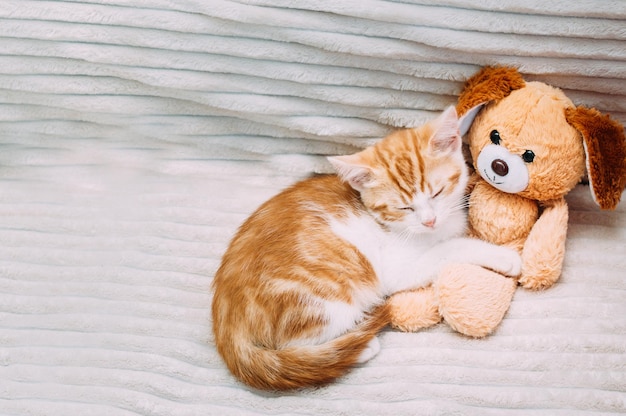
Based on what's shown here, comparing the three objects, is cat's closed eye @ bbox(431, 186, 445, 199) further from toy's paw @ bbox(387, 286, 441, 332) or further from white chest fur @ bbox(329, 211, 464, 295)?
toy's paw @ bbox(387, 286, 441, 332)

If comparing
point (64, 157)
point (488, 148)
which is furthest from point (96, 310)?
point (488, 148)

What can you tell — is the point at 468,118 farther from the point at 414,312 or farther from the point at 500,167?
the point at 414,312

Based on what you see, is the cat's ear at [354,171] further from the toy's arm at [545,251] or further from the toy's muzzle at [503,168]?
the toy's arm at [545,251]

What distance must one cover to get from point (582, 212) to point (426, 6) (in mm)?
574

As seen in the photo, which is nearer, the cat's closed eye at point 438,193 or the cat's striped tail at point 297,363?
the cat's striped tail at point 297,363

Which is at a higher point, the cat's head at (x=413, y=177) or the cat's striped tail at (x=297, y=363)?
the cat's head at (x=413, y=177)

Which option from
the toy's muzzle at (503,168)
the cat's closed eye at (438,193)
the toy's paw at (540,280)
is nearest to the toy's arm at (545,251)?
the toy's paw at (540,280)

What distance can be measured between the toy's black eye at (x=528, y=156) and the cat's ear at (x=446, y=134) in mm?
135

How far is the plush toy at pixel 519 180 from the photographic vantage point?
4.02ft

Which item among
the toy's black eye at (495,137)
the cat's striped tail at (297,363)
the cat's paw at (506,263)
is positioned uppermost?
the toy's black eye at (495,137)

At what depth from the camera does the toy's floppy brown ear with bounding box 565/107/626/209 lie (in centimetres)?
121

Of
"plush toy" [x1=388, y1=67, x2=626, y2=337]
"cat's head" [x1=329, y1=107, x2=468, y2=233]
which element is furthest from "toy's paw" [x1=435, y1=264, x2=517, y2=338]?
"cat's head" [x1=329, y1=107, x2=468, y2=233]

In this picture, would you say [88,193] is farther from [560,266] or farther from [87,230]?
[560,266]

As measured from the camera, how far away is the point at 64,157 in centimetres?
164
